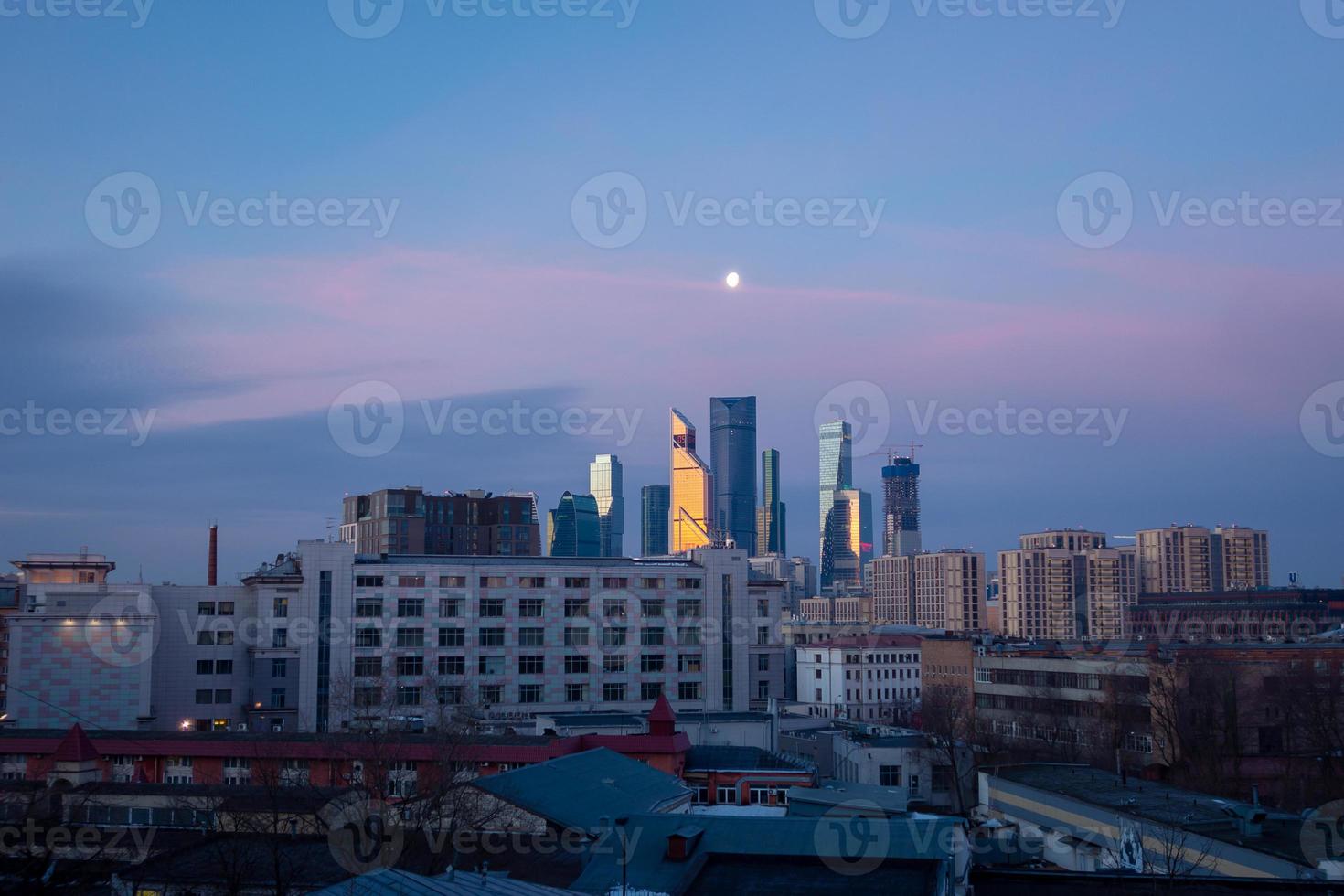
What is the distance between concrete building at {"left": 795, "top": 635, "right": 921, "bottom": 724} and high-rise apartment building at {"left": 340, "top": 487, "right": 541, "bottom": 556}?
42.5 m

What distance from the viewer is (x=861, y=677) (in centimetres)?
11400

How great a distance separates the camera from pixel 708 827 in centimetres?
2675

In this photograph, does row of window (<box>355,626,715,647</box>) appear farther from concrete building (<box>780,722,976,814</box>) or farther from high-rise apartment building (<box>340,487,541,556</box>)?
high-rise apartment building (<box>340,487,541,556</box>)

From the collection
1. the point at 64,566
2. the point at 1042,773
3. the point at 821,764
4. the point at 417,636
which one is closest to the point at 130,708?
the point at 417,636

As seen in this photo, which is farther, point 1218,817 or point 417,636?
point 417,636

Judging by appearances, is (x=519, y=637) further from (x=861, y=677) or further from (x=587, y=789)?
(x=861, y=677)

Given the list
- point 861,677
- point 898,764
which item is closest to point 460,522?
point 861,677

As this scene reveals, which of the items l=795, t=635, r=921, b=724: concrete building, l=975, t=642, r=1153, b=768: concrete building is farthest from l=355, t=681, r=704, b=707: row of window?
l=795, t=635, r=921, b=724: concrete building

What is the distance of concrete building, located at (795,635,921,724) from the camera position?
11262cm

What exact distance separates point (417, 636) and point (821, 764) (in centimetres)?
2238

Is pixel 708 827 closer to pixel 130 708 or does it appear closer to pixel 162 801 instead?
pixel 162 801

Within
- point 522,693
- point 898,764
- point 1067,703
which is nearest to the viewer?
point 898,764

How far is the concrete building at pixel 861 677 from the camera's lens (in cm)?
11262

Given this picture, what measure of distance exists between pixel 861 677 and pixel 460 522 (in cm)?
5773
